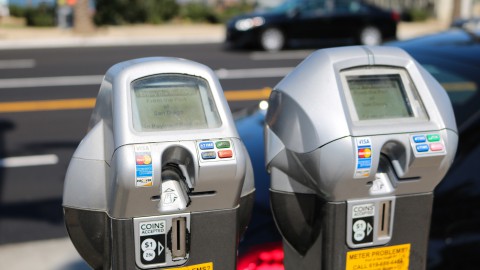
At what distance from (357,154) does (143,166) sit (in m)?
0.56

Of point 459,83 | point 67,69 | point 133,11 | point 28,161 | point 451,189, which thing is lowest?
point 133,11

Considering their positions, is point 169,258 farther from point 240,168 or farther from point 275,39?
point 275,39

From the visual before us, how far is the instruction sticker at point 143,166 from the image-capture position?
1559 mm

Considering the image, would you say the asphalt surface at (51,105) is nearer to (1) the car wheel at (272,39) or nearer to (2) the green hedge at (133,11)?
(1) the car wheel at (272,39)

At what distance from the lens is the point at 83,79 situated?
10297mm

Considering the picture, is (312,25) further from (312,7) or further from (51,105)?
(51,105)

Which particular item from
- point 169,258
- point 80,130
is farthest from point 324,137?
point 80,130

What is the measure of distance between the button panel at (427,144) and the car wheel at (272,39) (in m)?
12.0

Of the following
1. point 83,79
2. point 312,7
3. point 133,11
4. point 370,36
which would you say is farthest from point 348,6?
point 133,11

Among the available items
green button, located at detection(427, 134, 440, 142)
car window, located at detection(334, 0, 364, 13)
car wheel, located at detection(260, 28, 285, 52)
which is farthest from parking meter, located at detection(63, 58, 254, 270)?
car window, located at detection(334, 0, 364, 13)

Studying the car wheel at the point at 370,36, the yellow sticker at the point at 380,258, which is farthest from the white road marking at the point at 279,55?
the yellow sticker at the point at 380,258

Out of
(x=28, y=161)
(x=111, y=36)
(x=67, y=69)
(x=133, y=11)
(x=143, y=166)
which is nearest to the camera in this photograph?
(x=143, y=166)

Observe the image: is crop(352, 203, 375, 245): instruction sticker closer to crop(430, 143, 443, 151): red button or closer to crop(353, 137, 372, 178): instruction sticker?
crop(353, 137, 372, 178): instruction sticker

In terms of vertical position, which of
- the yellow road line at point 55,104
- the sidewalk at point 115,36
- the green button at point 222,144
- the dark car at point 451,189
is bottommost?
the sidewalk at point 115,36
